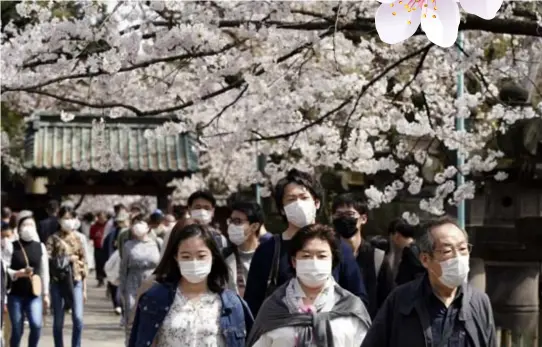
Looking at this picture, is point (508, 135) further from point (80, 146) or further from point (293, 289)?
point (80, 146)

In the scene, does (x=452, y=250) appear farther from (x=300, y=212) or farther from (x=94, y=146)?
(x=94, y=146)

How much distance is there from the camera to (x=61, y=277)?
13844 mm

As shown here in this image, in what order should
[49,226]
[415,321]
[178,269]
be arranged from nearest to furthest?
1. [415,321]
2. [178,269]
3. [49,226]

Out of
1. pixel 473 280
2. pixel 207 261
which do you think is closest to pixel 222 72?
pixel 473 280

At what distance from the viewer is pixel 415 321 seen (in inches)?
209

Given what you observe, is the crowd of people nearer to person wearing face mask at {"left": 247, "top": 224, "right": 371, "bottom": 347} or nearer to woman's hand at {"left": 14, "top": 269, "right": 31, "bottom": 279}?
person wearing face mask at {"left": 247, "top": 224, "right": 371, "bottom": 347}

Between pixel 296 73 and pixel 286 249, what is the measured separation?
217 inches

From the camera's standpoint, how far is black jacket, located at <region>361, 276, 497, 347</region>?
5254 mm

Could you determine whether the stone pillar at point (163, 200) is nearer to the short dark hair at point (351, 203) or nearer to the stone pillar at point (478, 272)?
the stone pillar at point (478, 272)

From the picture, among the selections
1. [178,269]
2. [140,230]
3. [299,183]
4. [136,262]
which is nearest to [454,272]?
[178,269]

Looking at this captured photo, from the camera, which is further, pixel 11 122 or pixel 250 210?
pixel 11 122

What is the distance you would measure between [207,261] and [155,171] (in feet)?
54.5

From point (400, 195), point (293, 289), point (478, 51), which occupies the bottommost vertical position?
point (293, 289)

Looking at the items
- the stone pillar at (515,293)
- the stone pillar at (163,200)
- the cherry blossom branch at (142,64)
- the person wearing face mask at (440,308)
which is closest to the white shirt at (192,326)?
the person wearing face mask at (440,308)
